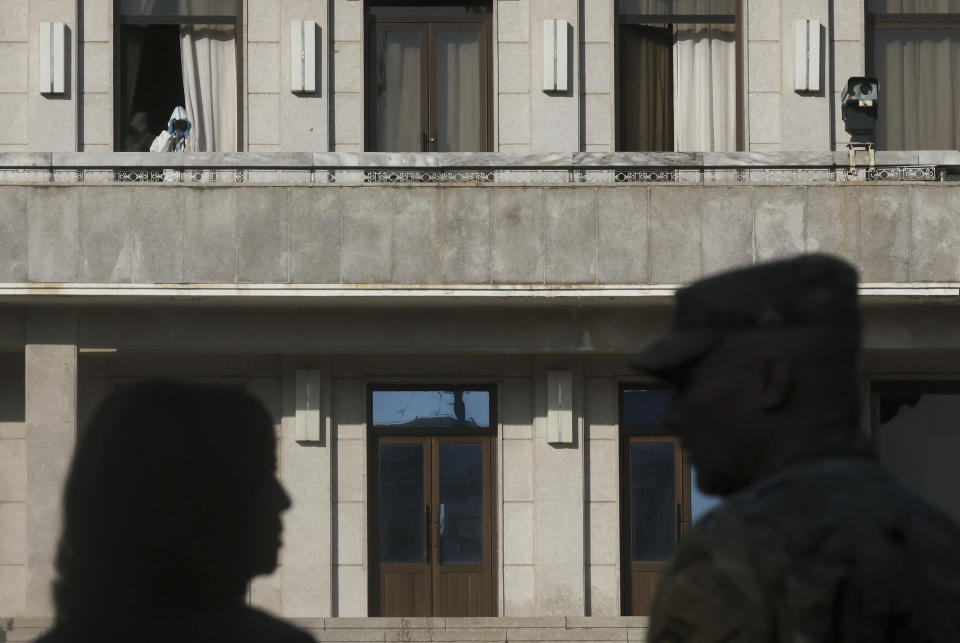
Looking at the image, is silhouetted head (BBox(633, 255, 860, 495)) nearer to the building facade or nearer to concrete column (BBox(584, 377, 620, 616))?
the building facade

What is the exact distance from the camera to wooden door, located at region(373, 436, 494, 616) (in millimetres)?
18531

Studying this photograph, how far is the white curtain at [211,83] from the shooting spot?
18312mm

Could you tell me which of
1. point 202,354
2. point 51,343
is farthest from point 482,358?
point 51,343

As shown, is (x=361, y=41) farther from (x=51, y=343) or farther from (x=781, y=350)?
(x=781, y=350)

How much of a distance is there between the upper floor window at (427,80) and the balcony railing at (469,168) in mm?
1412

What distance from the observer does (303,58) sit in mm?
18000

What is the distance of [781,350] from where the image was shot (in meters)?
1.90

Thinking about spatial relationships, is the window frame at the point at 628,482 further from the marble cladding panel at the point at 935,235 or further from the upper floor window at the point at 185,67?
the upper floor window at the point at 185,67

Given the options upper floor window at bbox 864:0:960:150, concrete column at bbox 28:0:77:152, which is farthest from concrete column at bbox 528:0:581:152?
concrete column at bbox 28:0:77:152

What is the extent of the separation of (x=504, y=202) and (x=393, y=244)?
4.04 ft

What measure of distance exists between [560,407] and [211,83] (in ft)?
17.9

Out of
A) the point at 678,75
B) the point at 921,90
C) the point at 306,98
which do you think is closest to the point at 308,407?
the point at 306,98

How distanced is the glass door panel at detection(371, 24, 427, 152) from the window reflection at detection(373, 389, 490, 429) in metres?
2.86

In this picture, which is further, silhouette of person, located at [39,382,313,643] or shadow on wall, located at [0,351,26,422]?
shadow on wall, located at [0,351,26,422]
